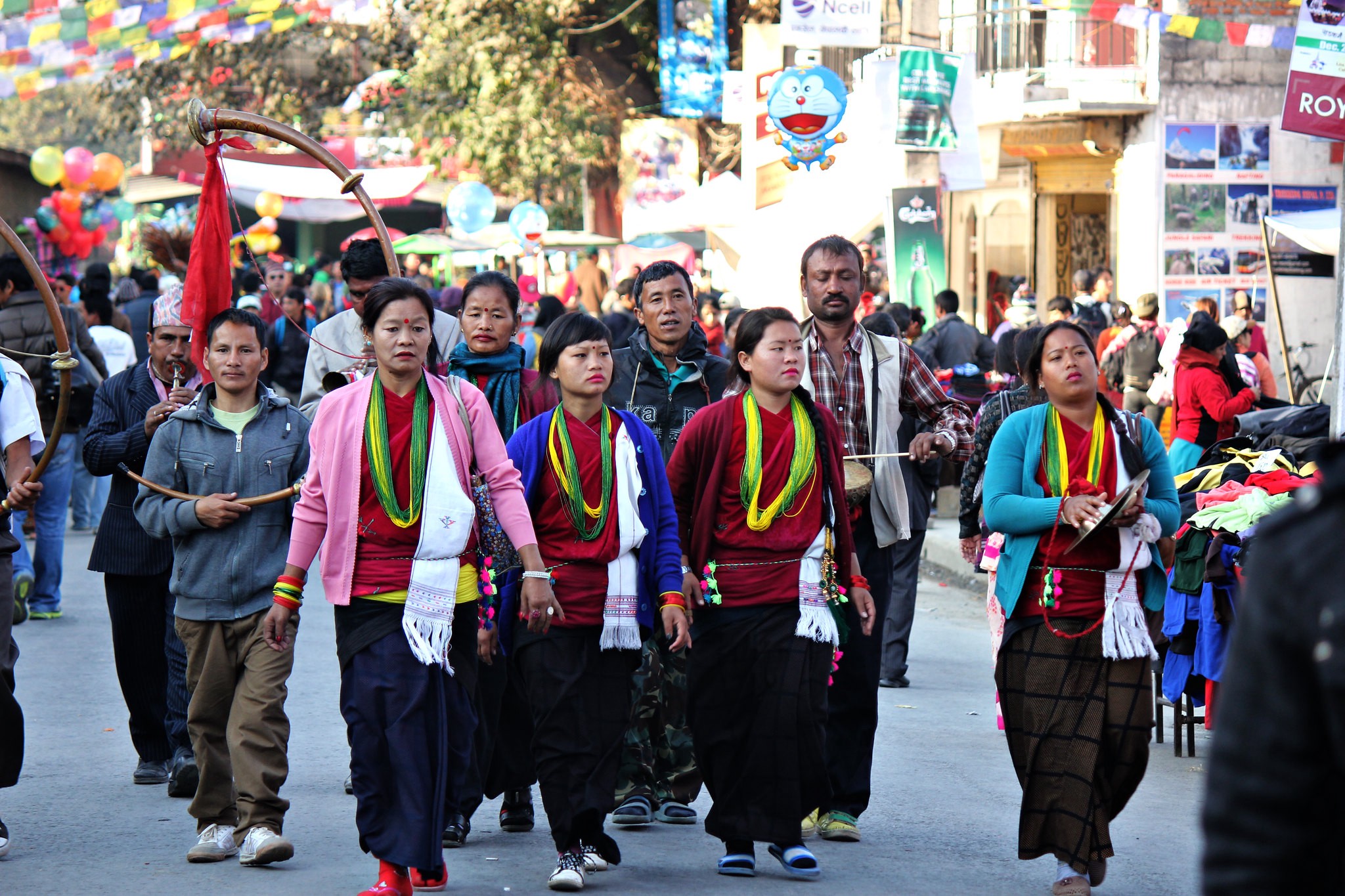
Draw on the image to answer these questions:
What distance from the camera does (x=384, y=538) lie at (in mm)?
4918

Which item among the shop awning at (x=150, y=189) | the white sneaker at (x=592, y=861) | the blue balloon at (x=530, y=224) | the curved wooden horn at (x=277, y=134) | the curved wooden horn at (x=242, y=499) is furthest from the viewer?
the shop awning at (x=150, y=189)

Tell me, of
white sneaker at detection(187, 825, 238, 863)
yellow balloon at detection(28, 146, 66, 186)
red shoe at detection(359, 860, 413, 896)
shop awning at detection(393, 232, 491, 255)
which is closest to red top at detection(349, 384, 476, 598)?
red shoe at detection(359, 860, 413, 896)

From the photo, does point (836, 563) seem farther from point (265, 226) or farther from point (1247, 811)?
point (265, 226)

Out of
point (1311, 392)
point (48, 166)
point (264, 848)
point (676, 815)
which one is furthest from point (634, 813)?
point (48, 166)

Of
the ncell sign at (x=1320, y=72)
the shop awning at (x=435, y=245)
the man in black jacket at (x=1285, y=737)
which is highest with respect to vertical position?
the ncell sign at (x=1320, y=72)

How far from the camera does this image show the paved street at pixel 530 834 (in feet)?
17.4

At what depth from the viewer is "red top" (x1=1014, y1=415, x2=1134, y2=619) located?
520 centimetres

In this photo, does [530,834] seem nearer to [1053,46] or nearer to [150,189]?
[1053,46]

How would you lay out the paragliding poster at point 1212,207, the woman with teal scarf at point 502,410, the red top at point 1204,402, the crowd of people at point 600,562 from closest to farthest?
the crowd of people at point 600,562, the woman with teal scarf at point 502,410, the red top at point 1204,402, the paragliding poster at point 1212,207

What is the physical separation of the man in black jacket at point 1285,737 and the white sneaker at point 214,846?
425 cm

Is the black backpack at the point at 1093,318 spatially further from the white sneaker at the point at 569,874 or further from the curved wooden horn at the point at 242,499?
the white sneaker at the point at 569,874

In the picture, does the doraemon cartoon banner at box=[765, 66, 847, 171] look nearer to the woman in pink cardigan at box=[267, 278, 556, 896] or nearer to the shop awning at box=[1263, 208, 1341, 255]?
the shop awning at box=[1263, 208, 1341, 255]

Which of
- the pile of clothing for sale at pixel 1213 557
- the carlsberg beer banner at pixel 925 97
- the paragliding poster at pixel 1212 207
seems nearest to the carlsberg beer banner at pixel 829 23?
the carlsberg beer banner at pixel 925 97

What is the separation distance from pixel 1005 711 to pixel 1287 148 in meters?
16.8
